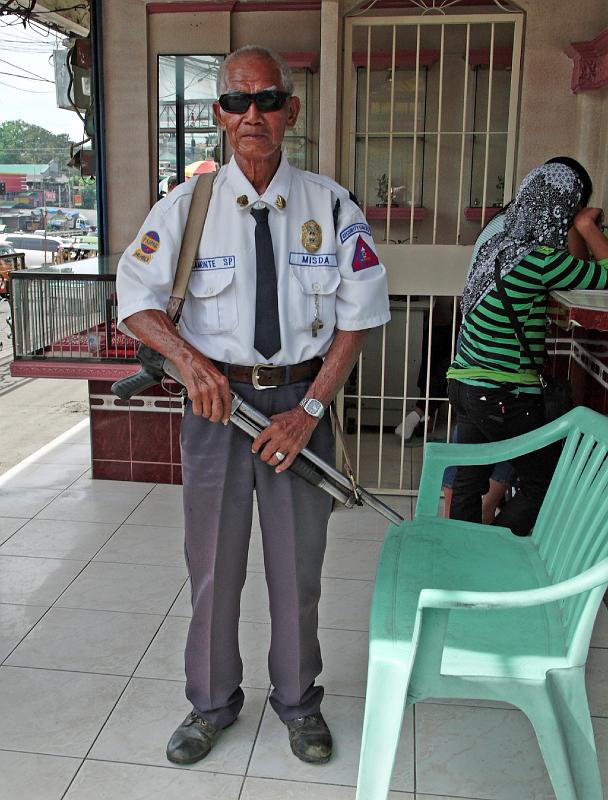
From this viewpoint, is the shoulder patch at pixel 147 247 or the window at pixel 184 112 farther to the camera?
the window at pixel 184 112

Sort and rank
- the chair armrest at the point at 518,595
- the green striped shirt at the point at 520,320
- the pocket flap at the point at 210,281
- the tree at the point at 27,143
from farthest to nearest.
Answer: the tree at the point at 27,143, the green striped shirt at the point at 520,320, the pocket flap at the point at 210,281, the chair armrest at the point at 518,595

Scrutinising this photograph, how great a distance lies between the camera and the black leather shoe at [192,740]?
210cm

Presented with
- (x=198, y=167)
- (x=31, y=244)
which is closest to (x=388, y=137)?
(x=198, y=167)

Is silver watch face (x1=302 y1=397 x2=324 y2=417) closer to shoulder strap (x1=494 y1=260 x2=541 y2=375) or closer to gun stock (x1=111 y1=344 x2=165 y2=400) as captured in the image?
gun stock (x1=111 y1=344 x2=165 y2=400)

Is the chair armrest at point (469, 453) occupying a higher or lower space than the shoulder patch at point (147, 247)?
lower

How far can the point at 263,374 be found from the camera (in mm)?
2008

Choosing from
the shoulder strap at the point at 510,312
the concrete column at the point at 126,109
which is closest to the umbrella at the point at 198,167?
the concrete column at the point at 126,109

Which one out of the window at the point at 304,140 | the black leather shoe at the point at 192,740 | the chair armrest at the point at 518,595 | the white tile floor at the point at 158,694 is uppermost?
the window at the point at 304,140

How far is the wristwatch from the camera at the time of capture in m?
2.00

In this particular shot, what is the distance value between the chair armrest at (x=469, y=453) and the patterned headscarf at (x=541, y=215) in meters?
0.56

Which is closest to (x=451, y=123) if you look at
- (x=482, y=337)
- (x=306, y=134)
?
(x=306, y=134)

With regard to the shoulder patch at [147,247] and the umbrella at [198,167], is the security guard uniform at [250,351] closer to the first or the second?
the shoulder patch at [147,247]

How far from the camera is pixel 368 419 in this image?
5.46 m

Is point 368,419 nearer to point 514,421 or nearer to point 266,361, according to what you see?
point 514,421
